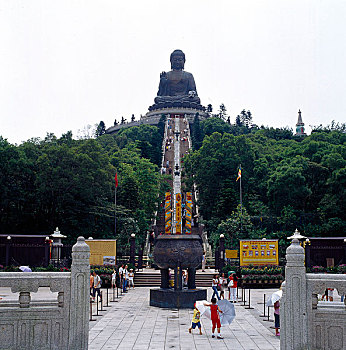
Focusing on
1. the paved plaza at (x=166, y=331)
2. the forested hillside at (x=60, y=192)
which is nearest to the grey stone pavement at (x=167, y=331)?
the paved plaza at (x=166, y=331)

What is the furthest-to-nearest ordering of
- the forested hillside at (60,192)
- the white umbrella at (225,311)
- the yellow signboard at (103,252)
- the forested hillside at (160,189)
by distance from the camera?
the forested hillside at (160,189) → the forested hillside at (60,192) → the yellow signboard at (103,252) → the white umbrella at (225,311)

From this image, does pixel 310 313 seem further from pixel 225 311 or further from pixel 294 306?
pixel 225 311

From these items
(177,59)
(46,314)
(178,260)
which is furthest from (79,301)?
(177,59)

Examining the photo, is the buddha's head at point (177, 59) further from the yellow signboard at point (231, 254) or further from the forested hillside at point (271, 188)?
the yellow signboard at point (231, 254)

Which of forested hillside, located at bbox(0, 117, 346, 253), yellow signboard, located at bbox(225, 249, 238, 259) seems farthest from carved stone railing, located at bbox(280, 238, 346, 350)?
forested hillside, located at bbox(0, 117, 346, 253)

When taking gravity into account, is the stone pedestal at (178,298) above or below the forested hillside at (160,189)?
below

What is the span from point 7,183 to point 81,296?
2957 cm

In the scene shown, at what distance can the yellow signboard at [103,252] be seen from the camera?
1096 inches

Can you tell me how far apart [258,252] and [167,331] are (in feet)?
48.9

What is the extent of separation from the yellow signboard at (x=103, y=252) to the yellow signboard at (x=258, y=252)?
724cm

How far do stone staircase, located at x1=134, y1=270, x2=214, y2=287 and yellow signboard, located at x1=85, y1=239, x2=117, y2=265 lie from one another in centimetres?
214

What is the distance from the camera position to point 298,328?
9602mm

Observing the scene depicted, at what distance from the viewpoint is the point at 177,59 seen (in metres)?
93.4

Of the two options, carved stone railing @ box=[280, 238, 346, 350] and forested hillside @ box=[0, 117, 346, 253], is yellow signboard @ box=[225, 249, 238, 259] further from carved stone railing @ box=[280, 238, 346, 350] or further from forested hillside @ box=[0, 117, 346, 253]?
carved stone railing @ box=[280, 238, 346, 350]
